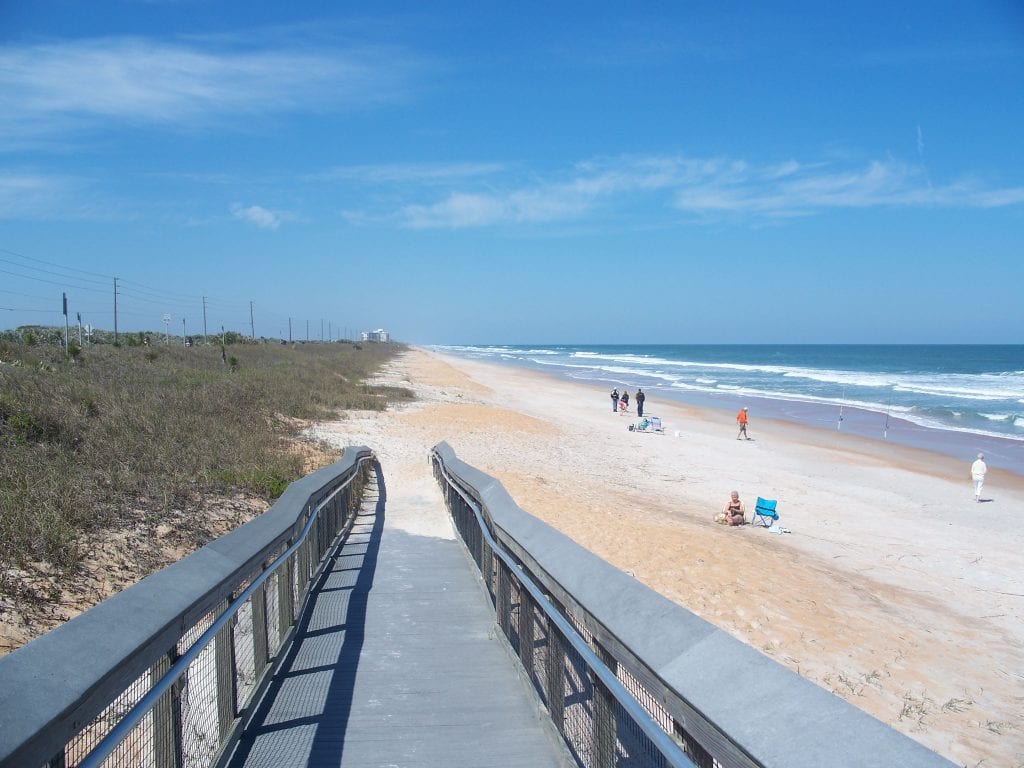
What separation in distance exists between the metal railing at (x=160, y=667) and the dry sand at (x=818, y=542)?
19.0 feet

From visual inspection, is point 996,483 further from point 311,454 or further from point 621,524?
point 311,454

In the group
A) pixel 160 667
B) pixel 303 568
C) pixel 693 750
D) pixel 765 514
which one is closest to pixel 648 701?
pixel 693 750

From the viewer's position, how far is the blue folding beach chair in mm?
14922

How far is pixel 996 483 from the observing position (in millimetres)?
21453

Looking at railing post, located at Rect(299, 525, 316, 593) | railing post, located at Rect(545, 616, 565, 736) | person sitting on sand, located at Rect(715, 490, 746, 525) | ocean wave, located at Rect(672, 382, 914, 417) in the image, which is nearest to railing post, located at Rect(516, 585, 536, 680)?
railing post, located at Rect(545, 616, 565, 736)

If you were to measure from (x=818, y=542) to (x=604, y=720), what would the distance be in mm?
12586

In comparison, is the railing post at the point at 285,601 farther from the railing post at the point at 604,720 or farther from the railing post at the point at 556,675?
the railing post at the point at 604,720

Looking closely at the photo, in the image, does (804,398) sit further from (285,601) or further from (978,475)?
(285,601)

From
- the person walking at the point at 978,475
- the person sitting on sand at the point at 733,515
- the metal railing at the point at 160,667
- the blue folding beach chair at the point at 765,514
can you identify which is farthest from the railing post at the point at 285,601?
the person walking at the point at 978,475

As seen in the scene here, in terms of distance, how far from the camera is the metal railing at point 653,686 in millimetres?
1802

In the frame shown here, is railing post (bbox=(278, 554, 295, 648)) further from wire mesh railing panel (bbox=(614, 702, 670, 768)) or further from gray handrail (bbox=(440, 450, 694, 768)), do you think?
wire mesh railing panel (bbox=(614, 702, 670, 768))

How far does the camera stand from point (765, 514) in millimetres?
14906

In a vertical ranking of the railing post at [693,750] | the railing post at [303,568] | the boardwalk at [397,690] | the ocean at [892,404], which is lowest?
the ocean at [892,404]

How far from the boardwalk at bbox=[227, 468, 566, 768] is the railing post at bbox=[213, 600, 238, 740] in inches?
6.2
